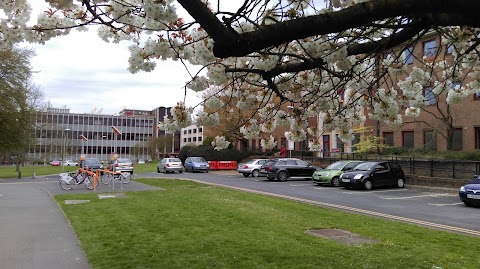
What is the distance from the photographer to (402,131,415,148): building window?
3263 centimetres

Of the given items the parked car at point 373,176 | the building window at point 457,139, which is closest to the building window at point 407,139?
the building window at point 457,139

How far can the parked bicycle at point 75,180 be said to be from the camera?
1884cm

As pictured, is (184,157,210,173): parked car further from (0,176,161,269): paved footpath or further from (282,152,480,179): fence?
(0,176,161,269): paved footpath

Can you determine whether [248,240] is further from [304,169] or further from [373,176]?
[304,169]

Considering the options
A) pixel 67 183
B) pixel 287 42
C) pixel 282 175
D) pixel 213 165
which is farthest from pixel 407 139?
pixel 287 42

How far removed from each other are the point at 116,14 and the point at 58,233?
5352mm

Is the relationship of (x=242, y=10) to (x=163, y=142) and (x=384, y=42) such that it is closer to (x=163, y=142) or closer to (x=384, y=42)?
(x=384, y=42)

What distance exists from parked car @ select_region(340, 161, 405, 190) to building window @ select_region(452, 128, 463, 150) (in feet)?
32.5

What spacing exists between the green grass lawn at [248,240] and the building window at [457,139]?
71.2 ft

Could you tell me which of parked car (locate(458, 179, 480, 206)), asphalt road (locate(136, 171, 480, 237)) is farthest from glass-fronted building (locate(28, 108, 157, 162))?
parked car (locate(458, 179, 480, 206))

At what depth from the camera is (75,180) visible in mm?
20969

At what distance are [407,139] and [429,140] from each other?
7.45ft

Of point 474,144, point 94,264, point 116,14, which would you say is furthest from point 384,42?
point 474,144

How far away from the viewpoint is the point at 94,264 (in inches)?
229
